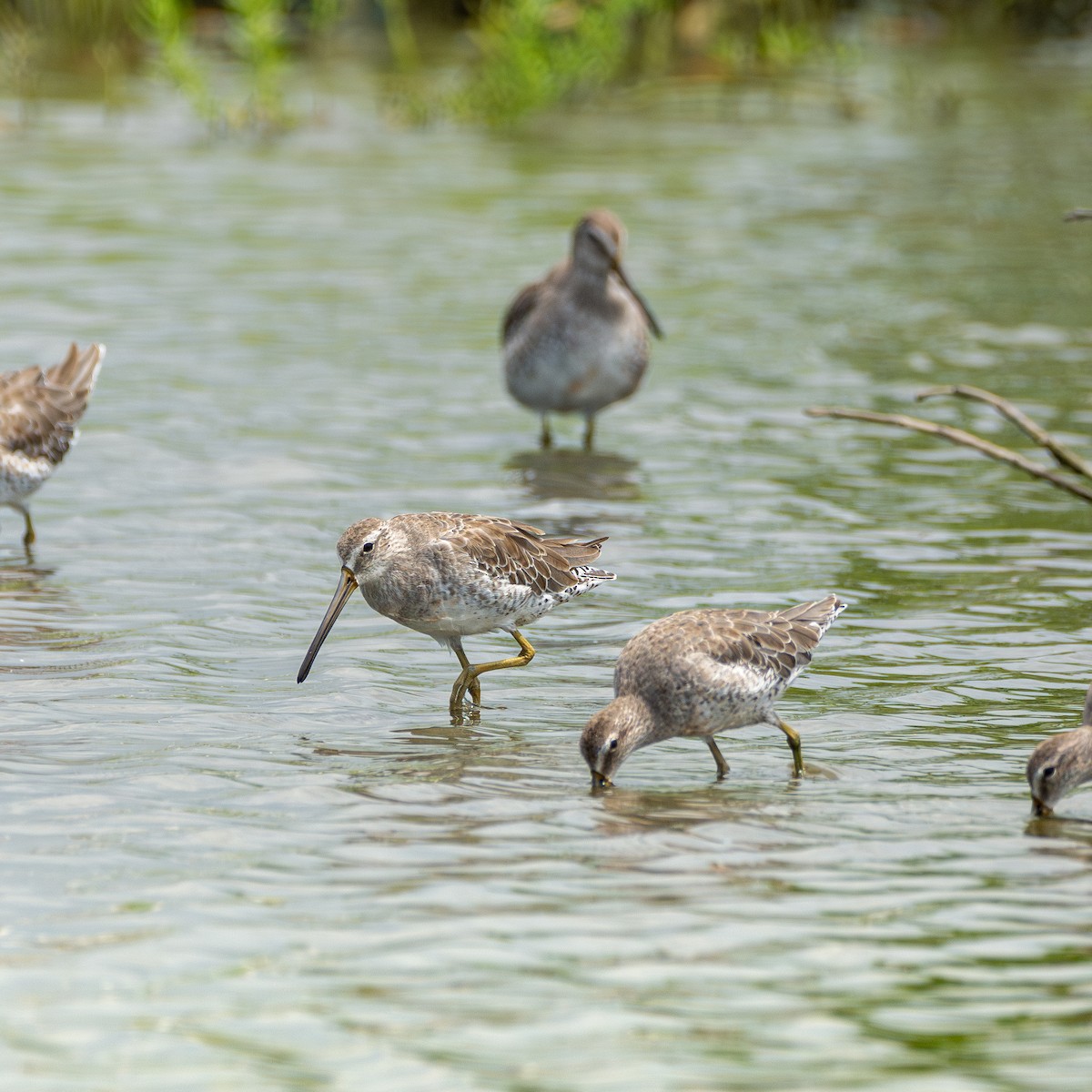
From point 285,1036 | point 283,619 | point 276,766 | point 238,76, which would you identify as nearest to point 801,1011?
point 285,1036

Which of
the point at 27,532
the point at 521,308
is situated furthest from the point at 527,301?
the point at 27,532

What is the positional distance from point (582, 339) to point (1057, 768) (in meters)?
6.62

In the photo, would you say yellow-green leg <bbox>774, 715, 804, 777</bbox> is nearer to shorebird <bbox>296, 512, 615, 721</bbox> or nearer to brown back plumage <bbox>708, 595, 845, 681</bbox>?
brown back plumage <bbox>708, 595, 845, 681</bbox>

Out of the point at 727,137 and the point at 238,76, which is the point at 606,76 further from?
the point at 238,76

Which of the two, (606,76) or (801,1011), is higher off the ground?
(606,76)

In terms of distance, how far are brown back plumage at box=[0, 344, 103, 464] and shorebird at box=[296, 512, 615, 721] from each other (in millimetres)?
3217

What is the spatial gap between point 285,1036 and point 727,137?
67.2 feet

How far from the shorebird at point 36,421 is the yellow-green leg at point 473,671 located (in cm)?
306

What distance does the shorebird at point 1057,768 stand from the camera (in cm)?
647

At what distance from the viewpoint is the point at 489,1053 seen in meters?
4.85

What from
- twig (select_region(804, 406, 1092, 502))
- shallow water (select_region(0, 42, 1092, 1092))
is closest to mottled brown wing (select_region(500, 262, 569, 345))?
shallow water (select_region(0, 42, 1092, 1092))

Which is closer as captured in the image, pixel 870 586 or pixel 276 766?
pixel 276 766

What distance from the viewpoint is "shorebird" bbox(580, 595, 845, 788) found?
687cm

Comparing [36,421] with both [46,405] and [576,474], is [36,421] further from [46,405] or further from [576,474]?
[576,474]
